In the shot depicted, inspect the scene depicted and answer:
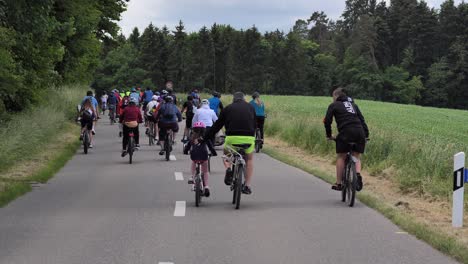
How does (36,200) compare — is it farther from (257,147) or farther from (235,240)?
(257,147)

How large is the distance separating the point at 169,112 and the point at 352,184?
30.8ft

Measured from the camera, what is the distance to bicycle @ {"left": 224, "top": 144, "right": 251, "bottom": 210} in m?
10.5

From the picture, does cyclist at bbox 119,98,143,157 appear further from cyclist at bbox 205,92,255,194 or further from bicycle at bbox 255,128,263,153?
cyclist at bbox 205,92,255,194

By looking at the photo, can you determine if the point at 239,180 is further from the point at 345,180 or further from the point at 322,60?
the point at 322,60

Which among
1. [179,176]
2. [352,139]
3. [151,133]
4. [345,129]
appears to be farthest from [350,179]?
[151,133]

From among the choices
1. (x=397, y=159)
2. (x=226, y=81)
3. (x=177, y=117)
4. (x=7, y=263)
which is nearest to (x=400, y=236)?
(x=7, y=263)

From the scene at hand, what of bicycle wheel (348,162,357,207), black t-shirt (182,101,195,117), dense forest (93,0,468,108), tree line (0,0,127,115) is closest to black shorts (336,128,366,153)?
bicycle wheel (348,162,357,207)

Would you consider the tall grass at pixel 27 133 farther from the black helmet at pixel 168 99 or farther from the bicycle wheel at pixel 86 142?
the black helmet at pixel 168 99

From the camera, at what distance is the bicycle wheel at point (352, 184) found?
35.4ft

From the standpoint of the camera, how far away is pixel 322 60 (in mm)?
135125

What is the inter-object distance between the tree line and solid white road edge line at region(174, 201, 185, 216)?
5297 millimetres

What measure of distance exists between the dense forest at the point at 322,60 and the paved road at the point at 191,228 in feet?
336

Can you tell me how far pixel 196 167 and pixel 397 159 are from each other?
677 centimetres

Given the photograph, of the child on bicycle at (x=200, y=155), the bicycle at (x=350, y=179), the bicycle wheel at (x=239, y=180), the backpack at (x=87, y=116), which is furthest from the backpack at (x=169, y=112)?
the bicycle wheel at (x=239, y=180)
